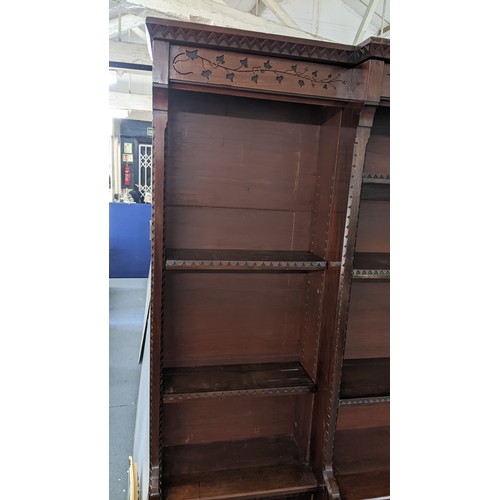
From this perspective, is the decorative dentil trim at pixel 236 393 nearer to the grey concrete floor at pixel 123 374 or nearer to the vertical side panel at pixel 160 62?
the vertical side panel at pixel 160 62

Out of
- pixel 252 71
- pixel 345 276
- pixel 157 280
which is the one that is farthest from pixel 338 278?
pixel 252 71

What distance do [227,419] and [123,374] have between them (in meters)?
2.02

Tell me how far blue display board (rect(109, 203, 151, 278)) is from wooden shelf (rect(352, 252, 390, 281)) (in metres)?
4.87

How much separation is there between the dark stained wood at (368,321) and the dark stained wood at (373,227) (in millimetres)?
164

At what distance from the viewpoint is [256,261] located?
1.40 meters

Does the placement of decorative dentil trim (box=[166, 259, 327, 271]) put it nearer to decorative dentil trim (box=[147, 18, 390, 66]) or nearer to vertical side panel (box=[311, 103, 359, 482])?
vertical side panel (box=[311, 103, 359, 482])

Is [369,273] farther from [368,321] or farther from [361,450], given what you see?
[361,450]

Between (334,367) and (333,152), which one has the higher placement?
(333,152)

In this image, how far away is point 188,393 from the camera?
142 centimetres

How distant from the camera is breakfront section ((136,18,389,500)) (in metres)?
1.25

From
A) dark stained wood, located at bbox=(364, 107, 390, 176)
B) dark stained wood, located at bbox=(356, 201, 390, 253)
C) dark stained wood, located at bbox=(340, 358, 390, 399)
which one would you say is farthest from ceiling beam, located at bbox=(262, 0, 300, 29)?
dark stained wood, located at bbox=(340, 358, 390, 399)
